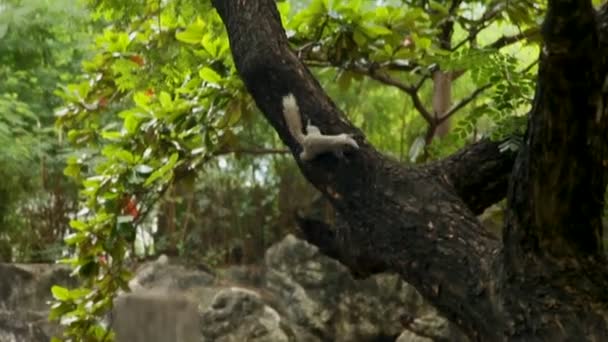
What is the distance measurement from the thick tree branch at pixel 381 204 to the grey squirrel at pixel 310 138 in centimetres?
1

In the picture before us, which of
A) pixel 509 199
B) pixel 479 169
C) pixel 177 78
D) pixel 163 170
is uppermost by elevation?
pixel 177 78

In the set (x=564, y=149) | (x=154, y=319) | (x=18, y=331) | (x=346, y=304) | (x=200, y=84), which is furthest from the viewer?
(x=154, y=319)

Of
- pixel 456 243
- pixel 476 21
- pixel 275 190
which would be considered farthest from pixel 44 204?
pixel 456 243

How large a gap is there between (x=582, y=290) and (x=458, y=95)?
3337mm

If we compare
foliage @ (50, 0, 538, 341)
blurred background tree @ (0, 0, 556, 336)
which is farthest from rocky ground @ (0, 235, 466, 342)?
foliage @ (50, 0, 538, 341)

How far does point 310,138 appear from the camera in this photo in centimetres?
146

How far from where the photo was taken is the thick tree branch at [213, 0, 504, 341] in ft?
4.09

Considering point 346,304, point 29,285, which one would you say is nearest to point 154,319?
point 29,285

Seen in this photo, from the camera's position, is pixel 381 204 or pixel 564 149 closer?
pixel 564 149

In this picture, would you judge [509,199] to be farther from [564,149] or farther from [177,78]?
[177,78]

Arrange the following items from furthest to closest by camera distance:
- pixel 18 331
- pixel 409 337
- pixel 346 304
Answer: pixel 346 304, pixel 18 331, pixel 409 337

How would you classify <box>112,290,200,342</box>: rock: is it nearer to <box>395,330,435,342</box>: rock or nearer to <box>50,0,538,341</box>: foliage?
<box>395,330,435,342</box>: rock

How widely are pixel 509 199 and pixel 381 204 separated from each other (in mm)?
283

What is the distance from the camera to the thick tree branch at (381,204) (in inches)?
49.1
